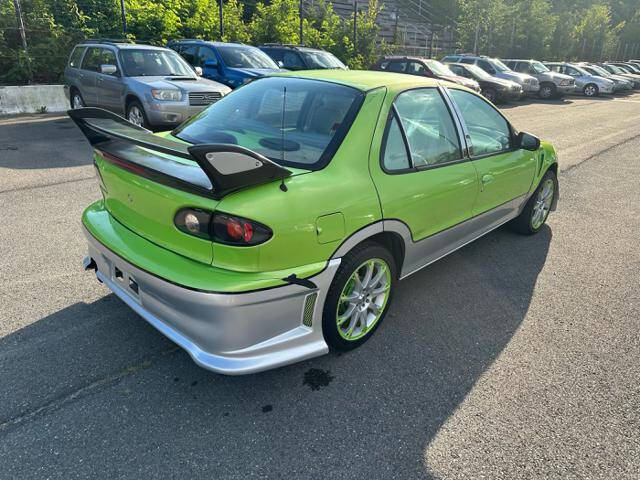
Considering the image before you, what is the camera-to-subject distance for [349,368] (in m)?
2.89

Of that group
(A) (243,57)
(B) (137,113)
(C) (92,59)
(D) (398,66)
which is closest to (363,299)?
(B) (137,113)

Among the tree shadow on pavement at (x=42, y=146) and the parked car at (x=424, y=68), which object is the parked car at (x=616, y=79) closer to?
the parked car at (x=424, y=68)

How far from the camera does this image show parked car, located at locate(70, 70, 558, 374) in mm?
2303

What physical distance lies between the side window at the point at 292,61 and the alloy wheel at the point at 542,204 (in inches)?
402

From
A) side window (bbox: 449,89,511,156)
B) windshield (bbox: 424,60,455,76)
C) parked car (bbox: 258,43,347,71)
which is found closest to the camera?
side window (bbox: 449,89,511,156)

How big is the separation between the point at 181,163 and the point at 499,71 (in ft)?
67.6

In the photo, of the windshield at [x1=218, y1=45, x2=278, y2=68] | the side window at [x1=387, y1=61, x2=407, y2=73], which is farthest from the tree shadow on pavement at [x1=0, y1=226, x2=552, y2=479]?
the side window at [x1=387, y1=61, x2=407, y2=73]

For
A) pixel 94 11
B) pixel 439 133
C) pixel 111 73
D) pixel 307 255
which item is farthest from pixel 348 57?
pixel 307 255

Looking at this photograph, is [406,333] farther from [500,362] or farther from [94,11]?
[94,11]

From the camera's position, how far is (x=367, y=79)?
3.27 meters

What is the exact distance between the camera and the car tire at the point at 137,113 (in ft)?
28.7

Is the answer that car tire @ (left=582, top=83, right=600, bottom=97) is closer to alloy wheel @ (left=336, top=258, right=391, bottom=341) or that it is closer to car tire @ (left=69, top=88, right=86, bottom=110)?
car tire @ (left=69, top=88, right=86, bottom=110)

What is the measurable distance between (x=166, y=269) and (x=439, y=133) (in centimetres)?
213

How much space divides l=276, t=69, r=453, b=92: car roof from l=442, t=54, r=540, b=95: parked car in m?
18.6
